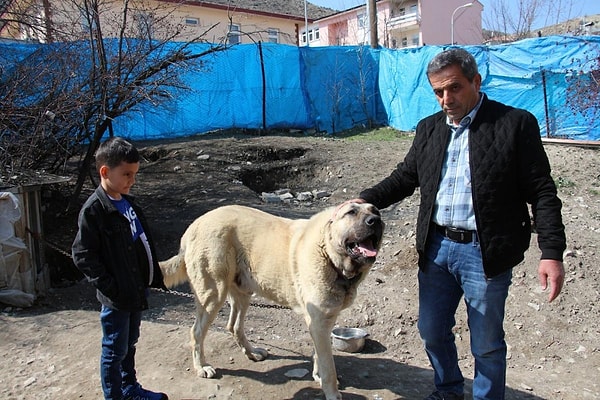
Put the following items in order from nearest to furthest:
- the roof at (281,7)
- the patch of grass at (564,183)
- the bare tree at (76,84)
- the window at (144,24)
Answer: the bare tree at (76,84), the window at (144,24), the patch of grass at (564,183), the roof at (281,7)

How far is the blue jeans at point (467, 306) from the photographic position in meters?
2.85

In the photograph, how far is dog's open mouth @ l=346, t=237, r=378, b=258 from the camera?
3123 mm

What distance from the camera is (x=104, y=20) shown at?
7.77 meters

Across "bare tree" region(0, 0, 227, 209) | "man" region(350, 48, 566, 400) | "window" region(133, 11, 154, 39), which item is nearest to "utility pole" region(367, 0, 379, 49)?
"bare tree" region(0, 0, 227, 209)

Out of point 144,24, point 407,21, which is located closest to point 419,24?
point 407,21

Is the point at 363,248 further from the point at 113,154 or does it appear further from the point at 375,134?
the point at 375,134

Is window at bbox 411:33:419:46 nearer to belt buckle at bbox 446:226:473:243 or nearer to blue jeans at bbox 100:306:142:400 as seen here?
belt buckle at bbox 446:226:473:243

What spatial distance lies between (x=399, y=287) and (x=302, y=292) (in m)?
2.71

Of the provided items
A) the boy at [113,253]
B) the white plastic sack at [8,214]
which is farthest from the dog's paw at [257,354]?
the white plastic sack at [8,214]

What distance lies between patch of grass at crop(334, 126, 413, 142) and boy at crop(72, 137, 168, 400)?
1250cm

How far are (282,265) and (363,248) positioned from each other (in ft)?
2.58

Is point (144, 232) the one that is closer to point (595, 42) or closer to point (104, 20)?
point (104, 20)

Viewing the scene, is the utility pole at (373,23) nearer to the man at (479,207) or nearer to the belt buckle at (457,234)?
the man at (479,207)

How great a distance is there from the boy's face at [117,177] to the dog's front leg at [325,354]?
1537 mm
